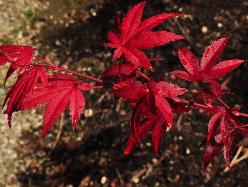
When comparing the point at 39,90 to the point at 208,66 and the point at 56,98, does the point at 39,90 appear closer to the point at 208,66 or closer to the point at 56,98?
the point at 56,98

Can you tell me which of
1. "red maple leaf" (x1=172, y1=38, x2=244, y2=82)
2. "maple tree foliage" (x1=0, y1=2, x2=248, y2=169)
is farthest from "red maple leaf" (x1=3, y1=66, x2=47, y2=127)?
"red maple leaf" (x1=172, y1=38, x2=244, y2=82)

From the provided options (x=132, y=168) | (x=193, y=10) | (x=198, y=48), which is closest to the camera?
(x=132, y=168)

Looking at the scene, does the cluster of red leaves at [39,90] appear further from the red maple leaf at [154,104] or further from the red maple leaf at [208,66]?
the red maple leaf at [208,66]

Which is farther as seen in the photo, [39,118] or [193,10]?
[193,10]

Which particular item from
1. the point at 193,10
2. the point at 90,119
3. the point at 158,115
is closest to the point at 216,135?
the point at 158,115

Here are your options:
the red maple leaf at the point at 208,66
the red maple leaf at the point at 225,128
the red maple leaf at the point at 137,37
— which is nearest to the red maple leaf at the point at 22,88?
the red maple leaf at the point at 137,37

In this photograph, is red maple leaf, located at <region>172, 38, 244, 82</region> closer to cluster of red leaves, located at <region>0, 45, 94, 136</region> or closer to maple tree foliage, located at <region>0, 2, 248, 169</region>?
maple tree foliage, located at <region>0, 2, 248, 169</region>

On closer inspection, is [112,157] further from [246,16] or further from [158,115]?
[246,16]
